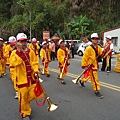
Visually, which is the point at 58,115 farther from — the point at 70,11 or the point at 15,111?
the point at 70,11

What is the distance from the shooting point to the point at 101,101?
19.9 ft

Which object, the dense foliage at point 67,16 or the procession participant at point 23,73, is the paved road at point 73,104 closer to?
the procession participant at point 23,73

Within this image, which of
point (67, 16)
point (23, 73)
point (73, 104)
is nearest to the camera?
point (23, 73)

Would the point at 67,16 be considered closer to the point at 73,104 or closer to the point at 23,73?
the point at 73,104

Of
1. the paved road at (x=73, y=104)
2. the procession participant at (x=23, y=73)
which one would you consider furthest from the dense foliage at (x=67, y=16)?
the procession participant at (x=23, y=73)

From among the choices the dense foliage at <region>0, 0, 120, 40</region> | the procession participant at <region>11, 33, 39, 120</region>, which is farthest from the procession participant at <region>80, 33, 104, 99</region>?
the dense foliage at <region>0, 0, 120, 40</region>

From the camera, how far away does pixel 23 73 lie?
15.7ft

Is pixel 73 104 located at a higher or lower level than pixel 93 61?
lower

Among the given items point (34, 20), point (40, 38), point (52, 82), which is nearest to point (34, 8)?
point (34, 20)

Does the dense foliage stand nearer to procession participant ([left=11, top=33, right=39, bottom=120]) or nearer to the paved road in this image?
the paved road

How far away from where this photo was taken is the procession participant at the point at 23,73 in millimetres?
4688

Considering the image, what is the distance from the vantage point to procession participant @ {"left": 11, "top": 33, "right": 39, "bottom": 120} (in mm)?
4688

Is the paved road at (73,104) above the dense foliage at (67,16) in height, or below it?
below

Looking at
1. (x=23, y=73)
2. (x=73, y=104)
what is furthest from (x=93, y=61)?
(x=23, y=73)
